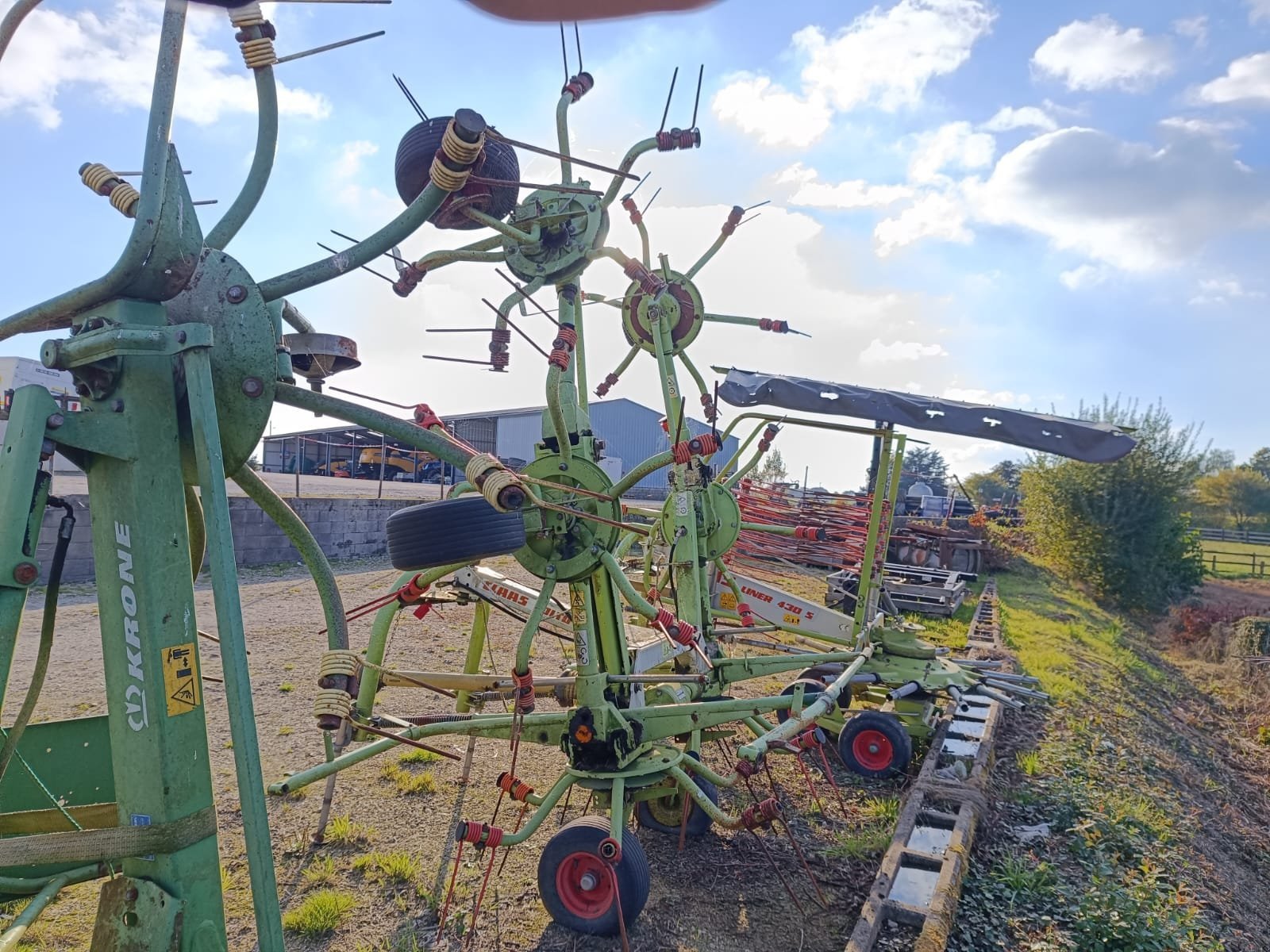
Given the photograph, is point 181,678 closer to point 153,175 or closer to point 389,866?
point 153,175

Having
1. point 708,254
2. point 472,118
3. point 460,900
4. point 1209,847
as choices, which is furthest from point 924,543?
point 472,118

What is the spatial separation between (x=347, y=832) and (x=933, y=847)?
3.60 m

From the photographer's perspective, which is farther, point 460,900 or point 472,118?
point 460,900

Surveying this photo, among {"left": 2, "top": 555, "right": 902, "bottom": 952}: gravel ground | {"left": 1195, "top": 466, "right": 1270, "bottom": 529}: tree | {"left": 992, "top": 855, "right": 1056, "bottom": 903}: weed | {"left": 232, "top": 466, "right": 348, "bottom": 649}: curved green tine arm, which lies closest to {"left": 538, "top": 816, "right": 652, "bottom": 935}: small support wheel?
{"left": 2, "top": 555, "right": 902, "bottom": 952}: gravel ground

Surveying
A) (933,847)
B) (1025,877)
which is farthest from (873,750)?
(1025,877)

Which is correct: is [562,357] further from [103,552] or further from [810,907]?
[810,907]

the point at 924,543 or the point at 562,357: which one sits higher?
the point at 562,357

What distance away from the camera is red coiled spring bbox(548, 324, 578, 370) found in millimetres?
3629

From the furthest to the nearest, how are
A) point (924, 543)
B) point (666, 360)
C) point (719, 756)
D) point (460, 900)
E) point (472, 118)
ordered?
point (924, 543) → point (719, 756) → point (666, 360) → point (460, 900) → point (472, 118)

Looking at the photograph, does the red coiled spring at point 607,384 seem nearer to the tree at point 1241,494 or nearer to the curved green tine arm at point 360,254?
the curved green tine arm at point 360,254

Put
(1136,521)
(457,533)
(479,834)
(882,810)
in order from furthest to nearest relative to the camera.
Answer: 1. (1136,521)
2. (882,810)
3. (479,834)
4. (457,533)

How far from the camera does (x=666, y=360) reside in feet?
20.5

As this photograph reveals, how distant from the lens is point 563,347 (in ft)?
12.1

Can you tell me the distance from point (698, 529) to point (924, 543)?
14675 mm
